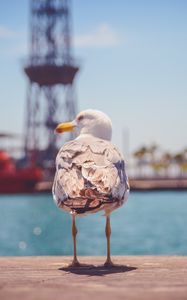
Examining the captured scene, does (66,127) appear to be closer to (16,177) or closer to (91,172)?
(91,172)

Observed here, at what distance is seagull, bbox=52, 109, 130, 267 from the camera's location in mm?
6277

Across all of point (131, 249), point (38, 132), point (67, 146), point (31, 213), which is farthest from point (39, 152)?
point (67, 146)

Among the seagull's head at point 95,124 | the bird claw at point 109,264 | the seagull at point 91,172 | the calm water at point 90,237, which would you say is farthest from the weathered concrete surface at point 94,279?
the calm water at point 90,237

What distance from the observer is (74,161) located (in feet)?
22.6

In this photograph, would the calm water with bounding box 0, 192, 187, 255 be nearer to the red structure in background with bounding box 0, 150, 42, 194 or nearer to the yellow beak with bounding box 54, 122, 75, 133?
the yellow beak with bounding box 54, 122, 75, 133

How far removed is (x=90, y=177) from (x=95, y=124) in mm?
1255

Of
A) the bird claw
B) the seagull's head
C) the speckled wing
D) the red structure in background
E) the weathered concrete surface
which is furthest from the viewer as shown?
the red structure in background

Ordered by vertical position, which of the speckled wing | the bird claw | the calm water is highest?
the speckled wing

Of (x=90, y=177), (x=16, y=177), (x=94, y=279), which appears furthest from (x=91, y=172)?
(x=16, y=177)

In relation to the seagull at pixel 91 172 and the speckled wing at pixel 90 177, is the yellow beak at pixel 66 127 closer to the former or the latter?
the seagull at pixel 91 172

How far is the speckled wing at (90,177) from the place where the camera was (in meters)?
6.26

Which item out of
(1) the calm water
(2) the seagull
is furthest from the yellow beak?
(1) the calm water

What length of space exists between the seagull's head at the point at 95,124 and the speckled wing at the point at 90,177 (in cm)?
19

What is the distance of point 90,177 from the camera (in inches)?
254
